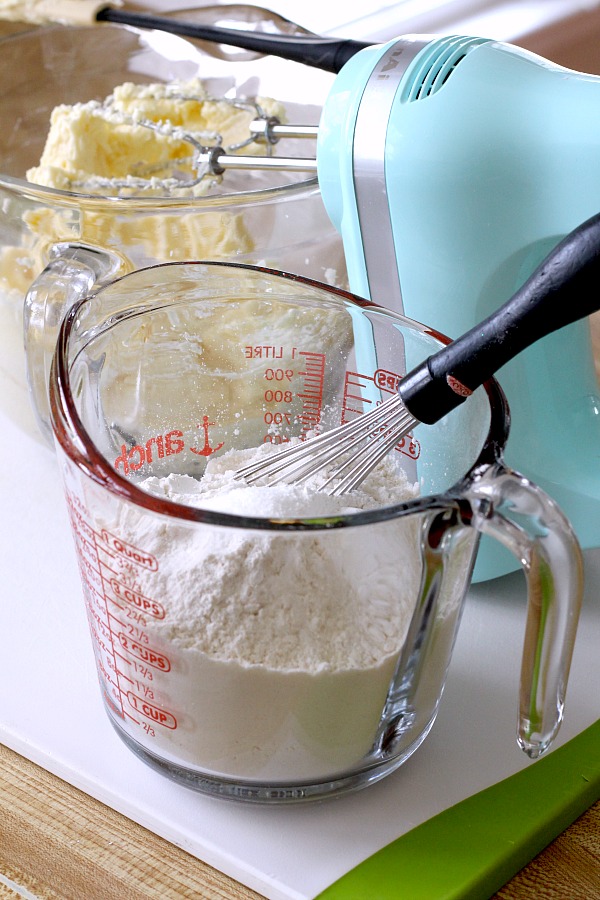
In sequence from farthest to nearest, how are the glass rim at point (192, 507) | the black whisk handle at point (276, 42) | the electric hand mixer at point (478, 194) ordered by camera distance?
the black whisk handle at point (276, 42), the electric hand mixer at point (478, 194), the glass rim at point (192, 507)

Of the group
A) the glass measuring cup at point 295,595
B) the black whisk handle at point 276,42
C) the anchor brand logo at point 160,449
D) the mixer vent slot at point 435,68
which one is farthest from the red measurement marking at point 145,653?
the black whisk handle at point 276,42

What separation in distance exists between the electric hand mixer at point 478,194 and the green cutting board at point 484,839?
4.8 inches

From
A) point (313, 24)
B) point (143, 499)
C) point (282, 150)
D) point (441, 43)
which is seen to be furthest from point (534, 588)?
A: point (313, 24)

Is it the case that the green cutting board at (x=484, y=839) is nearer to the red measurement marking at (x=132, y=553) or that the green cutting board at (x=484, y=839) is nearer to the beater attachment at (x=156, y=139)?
the red measurement marking at (x=132, y=553)

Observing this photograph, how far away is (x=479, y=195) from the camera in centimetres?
46

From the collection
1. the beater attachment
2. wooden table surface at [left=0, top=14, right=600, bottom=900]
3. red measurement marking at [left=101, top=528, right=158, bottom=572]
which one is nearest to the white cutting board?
wooden table surface at [left=0, top=14, right=600, bottom=900]

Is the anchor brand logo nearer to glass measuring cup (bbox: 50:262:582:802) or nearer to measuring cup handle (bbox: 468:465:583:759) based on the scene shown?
glass measuring cup (bbox: 50:262:582:802)

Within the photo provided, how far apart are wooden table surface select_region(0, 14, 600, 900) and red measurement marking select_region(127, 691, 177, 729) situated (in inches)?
2.0

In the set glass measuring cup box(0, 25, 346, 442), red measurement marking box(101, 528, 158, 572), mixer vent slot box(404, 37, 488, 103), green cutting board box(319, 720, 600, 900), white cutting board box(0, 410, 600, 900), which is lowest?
green cutting board box(319, 720, 600, 900)

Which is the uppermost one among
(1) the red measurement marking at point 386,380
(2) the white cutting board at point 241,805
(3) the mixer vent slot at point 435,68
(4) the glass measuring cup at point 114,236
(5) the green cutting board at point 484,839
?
(3) the mixer vent slot at point 435,68

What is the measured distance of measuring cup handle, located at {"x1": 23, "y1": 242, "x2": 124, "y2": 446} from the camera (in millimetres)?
532

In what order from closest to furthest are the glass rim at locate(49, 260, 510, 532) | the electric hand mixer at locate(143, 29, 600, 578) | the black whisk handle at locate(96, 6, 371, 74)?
the glass rim at locate(49, 260, 510, 532)
the electric hand mixer at locate(143, 29, 600, 578)
the black whisk handle at locate(96, 6, 371, 74)

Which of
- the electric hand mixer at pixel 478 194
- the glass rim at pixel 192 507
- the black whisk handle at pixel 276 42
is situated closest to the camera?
the glass rim at pixel 192 507

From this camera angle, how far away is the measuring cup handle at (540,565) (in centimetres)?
35
